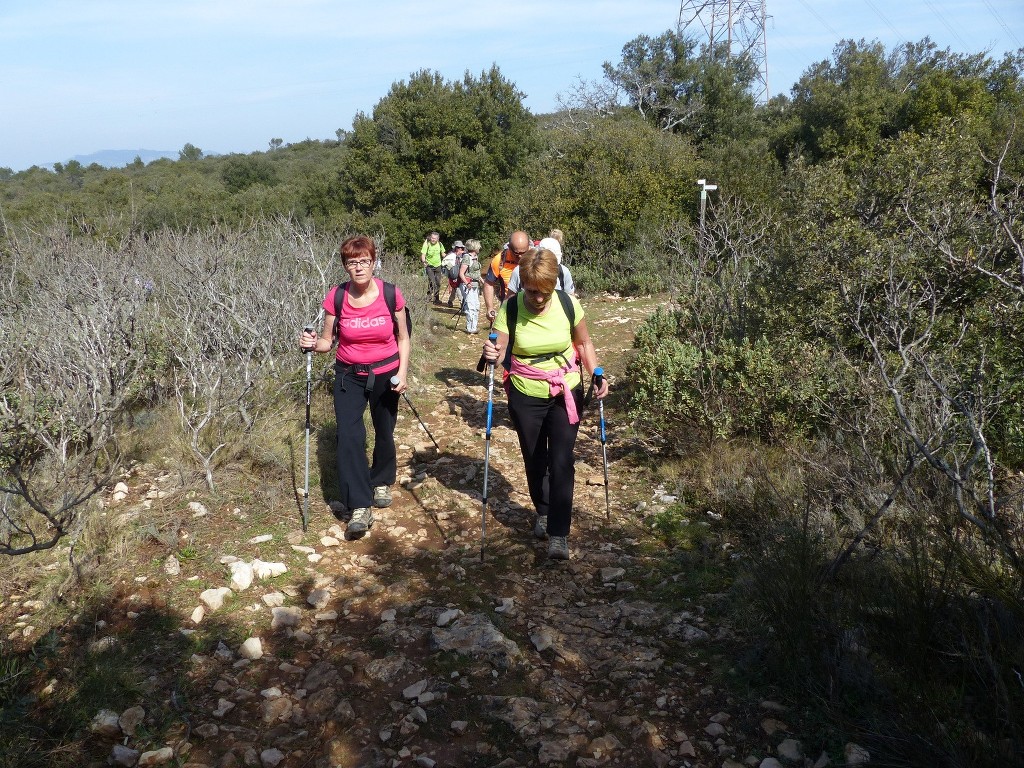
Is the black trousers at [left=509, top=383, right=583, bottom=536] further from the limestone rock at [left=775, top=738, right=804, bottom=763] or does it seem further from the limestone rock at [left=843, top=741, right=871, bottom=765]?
the limestone rock at [left=843, top=741, right=871, bottom=765]

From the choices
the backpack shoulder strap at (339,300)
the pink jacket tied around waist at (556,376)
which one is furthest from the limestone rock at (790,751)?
the backpack shoulder strap at (339,300)

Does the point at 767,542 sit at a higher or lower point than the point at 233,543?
higher

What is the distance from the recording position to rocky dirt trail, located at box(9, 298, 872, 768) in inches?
114

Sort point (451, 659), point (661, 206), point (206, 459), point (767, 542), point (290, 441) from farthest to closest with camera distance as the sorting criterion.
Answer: point (661, 206) → point (290, 441) → point (206, 459) → point (767, 542) → point (451, 659)

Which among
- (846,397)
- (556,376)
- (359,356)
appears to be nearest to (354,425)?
(359,356)

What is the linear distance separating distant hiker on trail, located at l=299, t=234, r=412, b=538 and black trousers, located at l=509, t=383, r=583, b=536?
3.03ft

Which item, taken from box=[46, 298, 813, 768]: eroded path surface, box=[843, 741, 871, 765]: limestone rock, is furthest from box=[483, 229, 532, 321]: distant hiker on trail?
box=[843, 741, 871, 765]: limestone rock

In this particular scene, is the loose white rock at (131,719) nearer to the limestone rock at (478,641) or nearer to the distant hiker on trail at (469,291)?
the limestone rock at (478,641)

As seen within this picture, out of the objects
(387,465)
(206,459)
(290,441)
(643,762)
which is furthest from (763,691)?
(290,441)

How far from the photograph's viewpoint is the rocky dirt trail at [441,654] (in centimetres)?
288

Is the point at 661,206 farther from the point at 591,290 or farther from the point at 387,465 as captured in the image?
the point at 387,465

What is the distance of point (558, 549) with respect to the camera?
4531 millimetres

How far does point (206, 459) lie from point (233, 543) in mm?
914

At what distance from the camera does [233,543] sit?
4582mm
